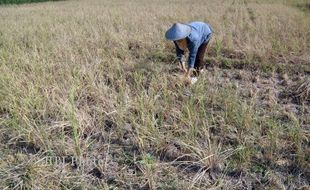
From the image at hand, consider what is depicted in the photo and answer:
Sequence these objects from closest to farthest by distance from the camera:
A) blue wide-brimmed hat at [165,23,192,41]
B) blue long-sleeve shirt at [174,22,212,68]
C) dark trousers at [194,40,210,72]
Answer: blue wide-brimmed hat at [165,23,192,41]
blue long-sleeve shirt at [174,22,212,68]
dark trousers at [194,40,210,72]

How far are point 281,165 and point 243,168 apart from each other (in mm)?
319

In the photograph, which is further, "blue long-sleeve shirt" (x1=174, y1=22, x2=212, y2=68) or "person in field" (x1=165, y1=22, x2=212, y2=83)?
Answer: "blue long-sleeve shirt" (x1=174, y1=22, x2=212, y2=68)

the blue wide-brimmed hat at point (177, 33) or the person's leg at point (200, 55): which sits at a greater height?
the blue wide-brimmed hat at point (177, 33)

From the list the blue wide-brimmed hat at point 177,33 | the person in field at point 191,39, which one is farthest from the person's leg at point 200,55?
the blue wide-brimmed hat at point 177,33

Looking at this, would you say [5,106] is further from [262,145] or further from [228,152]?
[262,145]

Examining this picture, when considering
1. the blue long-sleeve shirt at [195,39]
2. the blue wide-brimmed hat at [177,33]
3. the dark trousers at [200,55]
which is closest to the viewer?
the blue wide-brimmed hat at [177,33]

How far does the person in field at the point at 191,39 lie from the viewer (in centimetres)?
387

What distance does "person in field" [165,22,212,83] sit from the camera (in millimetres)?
3865

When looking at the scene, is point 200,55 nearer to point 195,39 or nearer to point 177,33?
point 195,39

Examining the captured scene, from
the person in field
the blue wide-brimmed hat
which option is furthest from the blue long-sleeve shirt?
the blue wide-brimmed hat

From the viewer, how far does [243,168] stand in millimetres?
2641

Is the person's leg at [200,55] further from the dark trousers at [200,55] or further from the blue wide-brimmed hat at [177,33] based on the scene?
the blue wide-brimmed hat at [177,33]

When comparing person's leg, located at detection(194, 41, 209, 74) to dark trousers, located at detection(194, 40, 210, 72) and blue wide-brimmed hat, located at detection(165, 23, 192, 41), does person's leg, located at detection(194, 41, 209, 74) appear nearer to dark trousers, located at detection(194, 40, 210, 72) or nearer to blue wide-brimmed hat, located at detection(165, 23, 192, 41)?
dark trousers, located at detection(194, 40, 210, 72)

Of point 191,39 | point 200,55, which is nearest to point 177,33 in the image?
point 191,39
